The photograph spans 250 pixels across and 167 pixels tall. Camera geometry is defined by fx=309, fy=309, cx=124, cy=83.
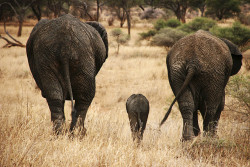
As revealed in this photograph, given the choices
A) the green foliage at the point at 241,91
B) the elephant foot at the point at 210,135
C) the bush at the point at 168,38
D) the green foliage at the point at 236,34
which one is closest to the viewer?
the elephant foot at the point at 210,135

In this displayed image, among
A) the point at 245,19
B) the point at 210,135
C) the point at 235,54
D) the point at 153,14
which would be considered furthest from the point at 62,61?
the point at 153,14

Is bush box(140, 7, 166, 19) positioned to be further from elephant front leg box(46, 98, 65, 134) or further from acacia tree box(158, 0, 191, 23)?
elephant front leg box(46, 98, 65, 134)

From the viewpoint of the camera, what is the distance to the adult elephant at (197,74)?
4.04m

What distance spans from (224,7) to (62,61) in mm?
37868

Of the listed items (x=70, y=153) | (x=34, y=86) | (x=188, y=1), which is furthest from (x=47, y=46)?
(x=188, y=1)

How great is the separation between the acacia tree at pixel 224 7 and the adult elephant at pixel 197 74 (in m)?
33.5

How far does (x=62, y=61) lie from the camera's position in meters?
3.80

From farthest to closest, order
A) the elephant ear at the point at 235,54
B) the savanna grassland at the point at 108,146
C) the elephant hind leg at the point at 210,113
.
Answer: the elephant ear at the point at 235,54, the elephant hind leg at the point at 210,113, the savanna grassland at the point at 108,146

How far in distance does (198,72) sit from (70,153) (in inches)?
76.0

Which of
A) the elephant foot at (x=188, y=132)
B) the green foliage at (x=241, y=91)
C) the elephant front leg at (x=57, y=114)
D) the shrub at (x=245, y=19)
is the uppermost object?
the elephant front leg at (x=57, y=114)

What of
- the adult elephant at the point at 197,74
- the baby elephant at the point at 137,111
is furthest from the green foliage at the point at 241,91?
the baby elephant at the point at 137,111

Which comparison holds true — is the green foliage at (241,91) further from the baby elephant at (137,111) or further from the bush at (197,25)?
the bush at (197,25)

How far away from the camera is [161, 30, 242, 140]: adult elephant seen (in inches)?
159

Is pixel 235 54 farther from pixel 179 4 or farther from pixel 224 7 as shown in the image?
pixel 224 7
